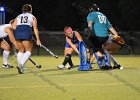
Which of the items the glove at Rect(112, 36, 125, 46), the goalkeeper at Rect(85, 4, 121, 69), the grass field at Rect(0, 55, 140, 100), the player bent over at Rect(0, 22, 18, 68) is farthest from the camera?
the player bent over at Rect(0, 22, 18, 68)

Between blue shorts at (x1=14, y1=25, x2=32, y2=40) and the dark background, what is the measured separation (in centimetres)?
3329

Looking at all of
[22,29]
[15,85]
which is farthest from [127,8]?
[15,85]

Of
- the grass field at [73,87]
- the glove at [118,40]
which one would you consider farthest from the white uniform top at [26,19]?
the glove at [118,40]

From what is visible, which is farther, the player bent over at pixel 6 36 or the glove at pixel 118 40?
the player bent over at pixel 6 36

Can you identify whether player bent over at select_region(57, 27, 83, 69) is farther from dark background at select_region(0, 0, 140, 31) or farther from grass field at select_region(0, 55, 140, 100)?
dark background at select_region(0, 0, 140, 31)

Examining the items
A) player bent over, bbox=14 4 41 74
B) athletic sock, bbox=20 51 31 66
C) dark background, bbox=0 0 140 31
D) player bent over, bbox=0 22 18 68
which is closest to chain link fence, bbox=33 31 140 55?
dark background, bbox=0 0 140 31

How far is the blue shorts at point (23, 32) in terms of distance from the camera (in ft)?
41.6

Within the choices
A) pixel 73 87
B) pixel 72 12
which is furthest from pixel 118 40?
pixel 72 12

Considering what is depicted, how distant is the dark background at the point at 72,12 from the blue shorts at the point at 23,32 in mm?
33288

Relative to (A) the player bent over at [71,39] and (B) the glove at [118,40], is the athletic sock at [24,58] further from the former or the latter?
(B) the glove at [118,40]

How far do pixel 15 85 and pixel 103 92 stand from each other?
211 cm

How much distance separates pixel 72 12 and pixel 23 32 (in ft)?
134

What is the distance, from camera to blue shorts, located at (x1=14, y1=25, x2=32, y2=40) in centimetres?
1267

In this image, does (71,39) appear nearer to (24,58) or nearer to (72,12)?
(24,58)
